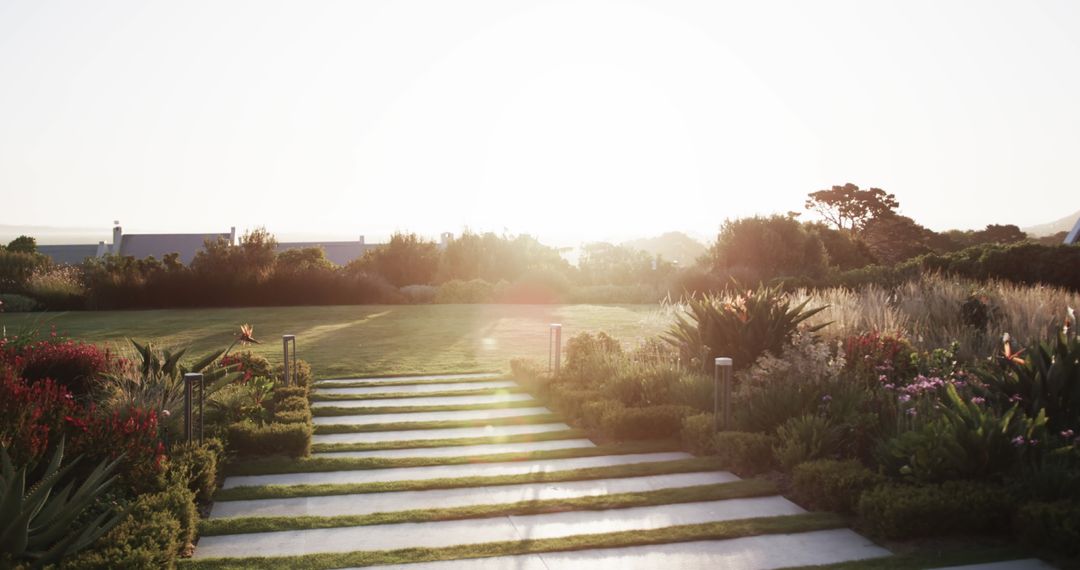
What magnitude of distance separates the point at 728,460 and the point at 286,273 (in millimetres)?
16982

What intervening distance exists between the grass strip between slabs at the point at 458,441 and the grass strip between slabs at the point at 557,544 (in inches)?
94.2

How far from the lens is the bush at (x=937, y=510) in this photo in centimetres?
Result: 449

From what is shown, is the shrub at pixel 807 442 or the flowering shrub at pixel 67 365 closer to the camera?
the shrub at pixel 807 442

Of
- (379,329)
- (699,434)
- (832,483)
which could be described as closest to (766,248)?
(379,329)

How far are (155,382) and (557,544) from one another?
13.8 feet

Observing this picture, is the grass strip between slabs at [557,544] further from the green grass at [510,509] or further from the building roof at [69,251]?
the building roof at [69,251]

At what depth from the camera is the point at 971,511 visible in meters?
4.52

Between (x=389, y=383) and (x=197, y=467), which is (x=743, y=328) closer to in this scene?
(x=389, y=383)

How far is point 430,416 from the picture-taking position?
26.4 feet

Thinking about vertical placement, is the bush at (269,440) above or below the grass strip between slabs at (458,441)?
above

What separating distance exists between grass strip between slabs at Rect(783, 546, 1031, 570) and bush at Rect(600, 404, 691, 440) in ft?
8.89

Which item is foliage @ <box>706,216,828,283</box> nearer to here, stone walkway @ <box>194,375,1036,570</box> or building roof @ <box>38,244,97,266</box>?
stone walkway @ <box>194,375,1036,570</box>

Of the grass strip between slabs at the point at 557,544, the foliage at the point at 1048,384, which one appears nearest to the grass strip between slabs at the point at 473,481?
the grass strip between slabs at the point at 557,544

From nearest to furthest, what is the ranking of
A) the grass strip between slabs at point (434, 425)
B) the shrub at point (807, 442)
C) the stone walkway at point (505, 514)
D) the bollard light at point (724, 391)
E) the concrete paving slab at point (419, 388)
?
the stone walkway at point (505, 514) < the shrub at point (807, 442) < the bollard light at point (724, 391) < the grass strip between slabs at point (434, 425) < the concrete paving slab at point (419, 388)
